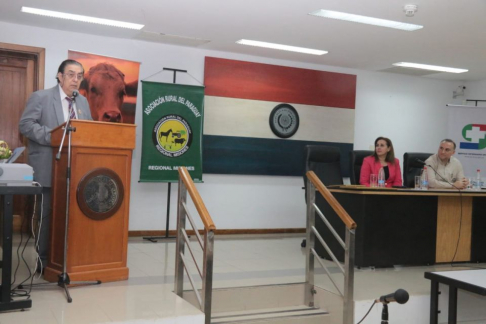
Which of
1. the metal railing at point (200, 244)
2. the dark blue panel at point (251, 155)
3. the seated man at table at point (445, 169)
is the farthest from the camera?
the dark blue panel at point (251, 155)

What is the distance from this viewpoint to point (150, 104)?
688 centimetres

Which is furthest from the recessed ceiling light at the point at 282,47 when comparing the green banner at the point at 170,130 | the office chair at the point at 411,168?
the office chair at the point at 411,168

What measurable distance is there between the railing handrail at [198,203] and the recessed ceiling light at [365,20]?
2547 mm

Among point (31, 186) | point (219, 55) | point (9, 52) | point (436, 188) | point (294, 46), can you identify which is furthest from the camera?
point (219, 55)

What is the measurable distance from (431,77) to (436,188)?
4.01 metres

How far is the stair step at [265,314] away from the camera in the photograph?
4069 mm

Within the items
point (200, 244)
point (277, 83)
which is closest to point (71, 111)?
point (200, 244)

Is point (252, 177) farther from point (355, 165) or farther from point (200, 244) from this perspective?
point (200, 244)

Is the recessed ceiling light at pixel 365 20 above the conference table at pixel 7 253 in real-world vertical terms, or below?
above

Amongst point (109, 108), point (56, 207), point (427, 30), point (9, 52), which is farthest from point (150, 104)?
point (427, 30)

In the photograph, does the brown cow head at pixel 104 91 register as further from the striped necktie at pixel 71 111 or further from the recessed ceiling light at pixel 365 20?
the recessed ceiling light at pixel 365 20

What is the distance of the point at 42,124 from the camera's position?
470cm

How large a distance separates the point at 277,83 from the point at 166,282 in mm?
4426

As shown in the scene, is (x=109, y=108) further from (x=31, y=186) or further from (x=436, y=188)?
(x=436, y=188)
